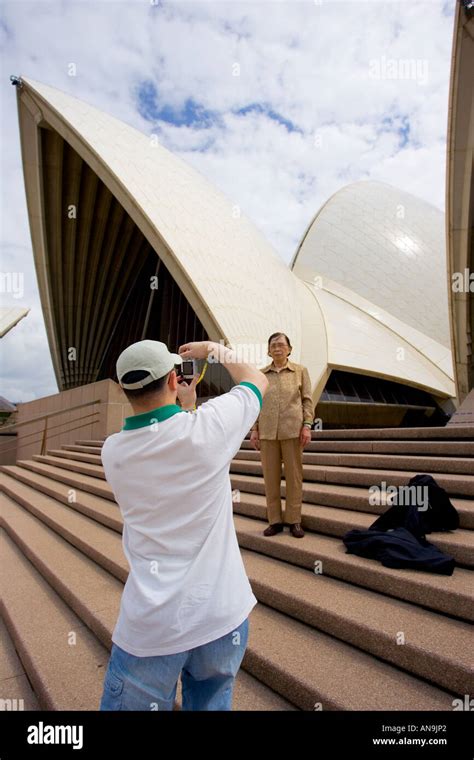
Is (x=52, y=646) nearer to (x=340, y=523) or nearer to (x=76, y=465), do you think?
(x=340, y=523)

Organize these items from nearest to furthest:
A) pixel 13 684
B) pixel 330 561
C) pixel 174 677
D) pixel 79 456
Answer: pixel 174 677 → pixel 13 684 → pixel 330 561 → pixel 79 456

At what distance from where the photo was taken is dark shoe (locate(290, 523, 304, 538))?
3270mm

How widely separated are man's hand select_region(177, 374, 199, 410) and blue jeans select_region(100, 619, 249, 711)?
0.60m

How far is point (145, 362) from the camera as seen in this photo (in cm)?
103

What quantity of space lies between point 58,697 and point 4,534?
12.1 ft

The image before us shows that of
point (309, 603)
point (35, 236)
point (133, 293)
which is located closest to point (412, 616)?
point (309, 603)

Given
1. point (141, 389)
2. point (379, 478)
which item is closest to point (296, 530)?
point (379, 478)

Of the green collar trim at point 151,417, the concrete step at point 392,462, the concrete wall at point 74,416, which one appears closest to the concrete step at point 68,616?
the green collar trim at point 151,417

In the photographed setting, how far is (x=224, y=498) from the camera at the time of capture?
1.09 m

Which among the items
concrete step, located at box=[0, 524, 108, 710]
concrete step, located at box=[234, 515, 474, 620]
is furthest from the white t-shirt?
concrete step, located at box=[234, 515, 474, 620]

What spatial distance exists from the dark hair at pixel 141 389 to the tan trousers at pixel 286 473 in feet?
7.75

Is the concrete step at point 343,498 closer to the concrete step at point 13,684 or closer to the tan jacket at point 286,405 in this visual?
the tan jacket at point 286,405

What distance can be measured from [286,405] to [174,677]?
247 cm

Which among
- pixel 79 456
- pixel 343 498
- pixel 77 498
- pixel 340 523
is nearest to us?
pixel 340 523
